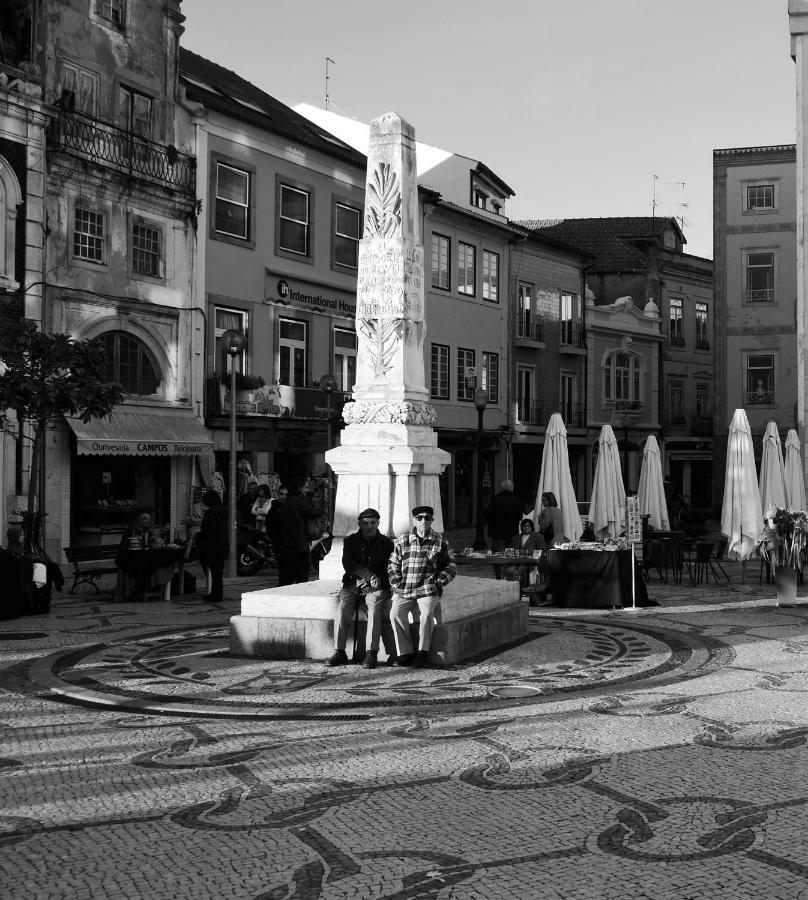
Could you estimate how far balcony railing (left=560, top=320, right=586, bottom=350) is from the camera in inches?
1633

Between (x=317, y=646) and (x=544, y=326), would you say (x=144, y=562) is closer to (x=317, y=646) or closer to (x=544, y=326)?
(x=317, y=646)

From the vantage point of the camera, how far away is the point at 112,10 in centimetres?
2369

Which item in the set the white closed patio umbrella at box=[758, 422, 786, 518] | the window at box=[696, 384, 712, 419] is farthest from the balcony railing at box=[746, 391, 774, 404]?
the white closed patio umbrella at box=[758, 422, 786, 518]

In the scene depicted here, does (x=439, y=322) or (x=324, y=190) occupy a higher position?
(x=324, y=190)

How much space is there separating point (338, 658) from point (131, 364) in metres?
15.3

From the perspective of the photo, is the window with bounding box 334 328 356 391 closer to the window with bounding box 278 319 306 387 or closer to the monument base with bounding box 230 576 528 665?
the window with bounding box 278 319 306 387

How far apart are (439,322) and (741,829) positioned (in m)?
29.8

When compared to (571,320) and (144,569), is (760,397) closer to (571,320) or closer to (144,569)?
(571,320)

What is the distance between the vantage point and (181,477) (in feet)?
80.5

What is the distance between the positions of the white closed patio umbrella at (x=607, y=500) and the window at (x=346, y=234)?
43.3ft

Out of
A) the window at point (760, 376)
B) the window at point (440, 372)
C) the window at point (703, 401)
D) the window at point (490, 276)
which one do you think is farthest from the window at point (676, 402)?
the window at point (440, 372)

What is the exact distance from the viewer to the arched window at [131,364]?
23250 millimetres

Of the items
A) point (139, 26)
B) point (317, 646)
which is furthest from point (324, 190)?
point (317, 646)

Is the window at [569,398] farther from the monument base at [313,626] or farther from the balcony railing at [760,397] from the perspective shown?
the monument base at [313,626]
